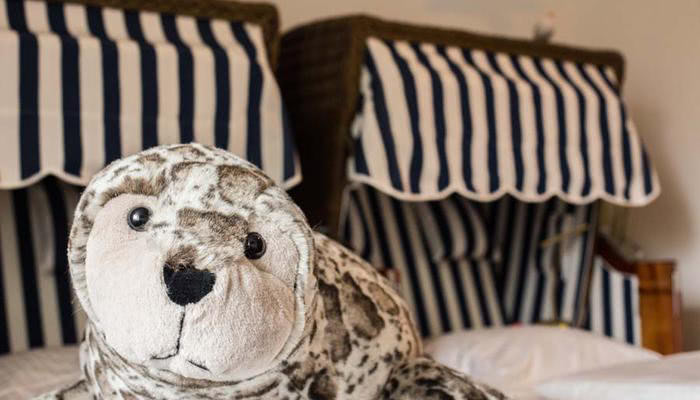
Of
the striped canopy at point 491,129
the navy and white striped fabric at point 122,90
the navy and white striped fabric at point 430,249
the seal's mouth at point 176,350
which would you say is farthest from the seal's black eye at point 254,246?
the navy and white striped fabric at point 430,249

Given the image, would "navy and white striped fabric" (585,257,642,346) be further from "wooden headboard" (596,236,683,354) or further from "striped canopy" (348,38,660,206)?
"striped canopy" (348,38,660,206)

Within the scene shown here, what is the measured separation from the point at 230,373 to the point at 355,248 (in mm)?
1630

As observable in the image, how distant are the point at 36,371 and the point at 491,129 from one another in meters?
1.34

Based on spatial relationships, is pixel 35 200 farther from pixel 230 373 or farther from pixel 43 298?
pixel 230 373

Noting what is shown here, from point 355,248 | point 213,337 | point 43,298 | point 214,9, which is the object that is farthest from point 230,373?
point 355,248

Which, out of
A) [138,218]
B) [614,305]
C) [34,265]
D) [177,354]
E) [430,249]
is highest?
[138,218]

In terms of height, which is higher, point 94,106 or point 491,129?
point 94,106

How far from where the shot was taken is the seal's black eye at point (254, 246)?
803 mm

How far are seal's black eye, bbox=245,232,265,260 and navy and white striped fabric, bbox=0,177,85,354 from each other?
1351 millimetres

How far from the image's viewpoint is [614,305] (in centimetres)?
241

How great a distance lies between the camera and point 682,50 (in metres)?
2.65

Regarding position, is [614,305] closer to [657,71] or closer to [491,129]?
[491,129]

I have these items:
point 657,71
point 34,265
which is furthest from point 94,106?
point 657,71

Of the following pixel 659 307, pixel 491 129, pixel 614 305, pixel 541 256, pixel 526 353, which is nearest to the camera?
pixel 526 353
